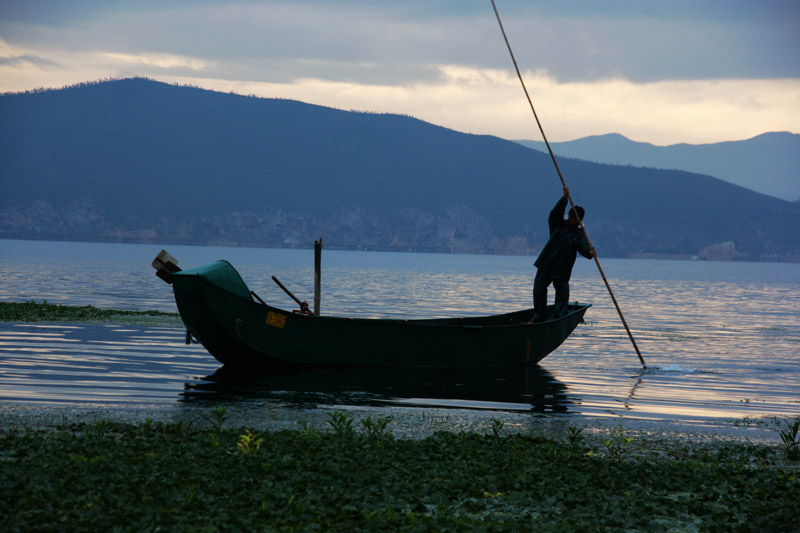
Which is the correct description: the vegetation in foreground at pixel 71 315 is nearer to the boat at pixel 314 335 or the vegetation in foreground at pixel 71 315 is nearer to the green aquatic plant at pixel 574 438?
the boat at pixel 314 335

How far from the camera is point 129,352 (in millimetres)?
20891

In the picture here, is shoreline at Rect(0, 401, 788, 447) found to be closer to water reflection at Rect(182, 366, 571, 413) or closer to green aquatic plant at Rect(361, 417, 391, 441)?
green aquatic plant at Rect(361, 417, 391, 441)

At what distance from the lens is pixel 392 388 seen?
17.2 metres

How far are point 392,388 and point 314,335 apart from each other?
2250 mm

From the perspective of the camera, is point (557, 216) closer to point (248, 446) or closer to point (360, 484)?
point (248, 446)

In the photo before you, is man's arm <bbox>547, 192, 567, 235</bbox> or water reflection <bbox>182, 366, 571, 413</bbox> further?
man's arm <bbox>547, 192, 567, 235</bbox>

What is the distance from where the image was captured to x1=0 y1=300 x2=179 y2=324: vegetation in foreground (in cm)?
2752

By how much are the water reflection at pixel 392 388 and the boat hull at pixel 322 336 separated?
1.12 ft

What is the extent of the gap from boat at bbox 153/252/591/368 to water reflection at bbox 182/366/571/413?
1.10ft

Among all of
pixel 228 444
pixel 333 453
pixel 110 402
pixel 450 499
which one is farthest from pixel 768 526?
pixel 110 402

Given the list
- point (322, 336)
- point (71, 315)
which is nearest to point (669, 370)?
point (322, 336)

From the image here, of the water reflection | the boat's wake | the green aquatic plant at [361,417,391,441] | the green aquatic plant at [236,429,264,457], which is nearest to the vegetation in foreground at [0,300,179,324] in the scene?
the water reflection

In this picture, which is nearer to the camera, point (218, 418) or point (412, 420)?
point (218, 418)

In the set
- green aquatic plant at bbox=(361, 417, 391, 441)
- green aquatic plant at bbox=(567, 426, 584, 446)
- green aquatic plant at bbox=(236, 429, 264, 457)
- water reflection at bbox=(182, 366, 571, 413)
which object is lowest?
water reflection at bbox=(182, 366, 571, 413)
